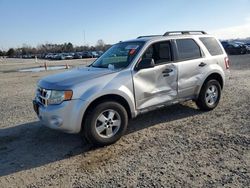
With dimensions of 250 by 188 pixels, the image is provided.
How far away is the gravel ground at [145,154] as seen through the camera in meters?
3.88

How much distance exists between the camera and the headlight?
15.5 feet

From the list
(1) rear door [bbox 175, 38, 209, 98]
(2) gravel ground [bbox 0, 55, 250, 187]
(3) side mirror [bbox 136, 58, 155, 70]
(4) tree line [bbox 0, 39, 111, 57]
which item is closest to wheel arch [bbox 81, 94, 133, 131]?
(2) gravel ground [bbox 0, 55, 250, 187]

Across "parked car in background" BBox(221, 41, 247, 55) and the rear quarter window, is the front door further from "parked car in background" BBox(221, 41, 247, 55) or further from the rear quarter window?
"parked car in background" BBox(221, 41, 247, 55)

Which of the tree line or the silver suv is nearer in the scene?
the silver suv

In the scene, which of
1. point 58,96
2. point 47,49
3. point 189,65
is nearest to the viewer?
point 58,96

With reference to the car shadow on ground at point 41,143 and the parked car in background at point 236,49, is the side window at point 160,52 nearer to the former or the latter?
the car shadow on ground at point 41,143

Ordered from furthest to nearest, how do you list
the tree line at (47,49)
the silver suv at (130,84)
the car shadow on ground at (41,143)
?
the tree line at (47,49)
the silver suv at (130,84)
the car shadow on ground at (41,143)

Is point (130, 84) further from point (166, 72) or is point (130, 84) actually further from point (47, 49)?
point (47, 49)

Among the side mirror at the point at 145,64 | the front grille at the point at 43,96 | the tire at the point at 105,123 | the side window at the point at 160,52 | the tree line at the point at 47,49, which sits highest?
the tree line at the point at 47,49

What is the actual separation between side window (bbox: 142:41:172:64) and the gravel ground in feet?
4.52

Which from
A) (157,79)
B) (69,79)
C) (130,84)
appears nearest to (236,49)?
(157,79)

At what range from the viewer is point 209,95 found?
6.85 metres

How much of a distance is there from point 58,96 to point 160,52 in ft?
7.78

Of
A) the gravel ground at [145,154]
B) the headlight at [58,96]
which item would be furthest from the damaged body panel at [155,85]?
the headlight at [58,96]
